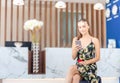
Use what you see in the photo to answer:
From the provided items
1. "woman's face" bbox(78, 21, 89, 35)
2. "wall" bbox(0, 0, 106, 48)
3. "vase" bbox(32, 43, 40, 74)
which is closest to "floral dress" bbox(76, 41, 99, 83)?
"woman's face" bbox(78, 21, 89, 35)

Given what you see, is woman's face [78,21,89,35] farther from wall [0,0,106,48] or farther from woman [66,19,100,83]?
wall [0,0,106,48]

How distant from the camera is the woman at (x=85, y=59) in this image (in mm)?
3287

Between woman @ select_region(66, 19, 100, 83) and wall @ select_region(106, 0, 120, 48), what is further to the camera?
wall @ select_region(106, 0, 120, 48)

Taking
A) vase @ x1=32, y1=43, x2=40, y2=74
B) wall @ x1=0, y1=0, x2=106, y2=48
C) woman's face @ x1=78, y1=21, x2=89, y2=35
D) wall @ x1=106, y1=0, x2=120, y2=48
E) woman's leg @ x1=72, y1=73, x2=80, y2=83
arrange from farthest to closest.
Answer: wall @ x1=0, y1=0, x2=106, y2=48
wall @ x1=106, y1=0, x2=120, y2=48
vase @ x1=32, y1=43, x2=40, y2=74
woman's face @ x1=78, y1=21, x2=89, y2=35
woman's leg @ x1=72, y1=73, x2=80, y2=83

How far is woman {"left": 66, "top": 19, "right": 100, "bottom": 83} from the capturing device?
3.29 metres

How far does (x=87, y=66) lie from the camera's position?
3307 mm

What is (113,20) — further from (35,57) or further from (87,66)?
(87,66)

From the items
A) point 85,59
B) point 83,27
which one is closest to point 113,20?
point 83,27

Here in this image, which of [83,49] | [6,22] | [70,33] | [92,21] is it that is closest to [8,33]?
[6,22]

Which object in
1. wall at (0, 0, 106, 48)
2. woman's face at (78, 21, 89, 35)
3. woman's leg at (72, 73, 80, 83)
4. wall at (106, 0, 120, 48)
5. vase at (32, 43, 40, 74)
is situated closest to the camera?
woman's leg at (72, 73, 80, 83)

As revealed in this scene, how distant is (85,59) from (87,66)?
9cm

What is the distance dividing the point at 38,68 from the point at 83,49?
1660mm

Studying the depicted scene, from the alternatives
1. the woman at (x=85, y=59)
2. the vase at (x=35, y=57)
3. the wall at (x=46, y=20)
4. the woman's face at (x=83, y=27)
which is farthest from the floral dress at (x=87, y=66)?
the wall at (x=46, y=20)

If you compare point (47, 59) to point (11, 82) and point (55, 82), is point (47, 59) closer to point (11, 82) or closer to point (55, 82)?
point (55, 82)
